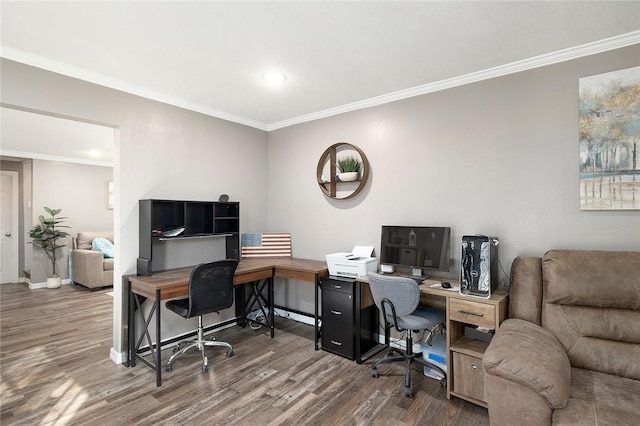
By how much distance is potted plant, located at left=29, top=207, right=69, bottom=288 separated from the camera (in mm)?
5906

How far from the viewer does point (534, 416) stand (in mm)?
1538

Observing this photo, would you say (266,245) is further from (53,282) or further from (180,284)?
(53,282)

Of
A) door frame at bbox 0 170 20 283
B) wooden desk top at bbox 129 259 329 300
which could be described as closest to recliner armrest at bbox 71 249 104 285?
door frame at bbox 0 170 20 283

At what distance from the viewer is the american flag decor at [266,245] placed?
4043mm

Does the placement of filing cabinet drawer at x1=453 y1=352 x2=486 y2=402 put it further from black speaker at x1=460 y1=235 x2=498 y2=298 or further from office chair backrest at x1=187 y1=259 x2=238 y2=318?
office chair backrest at x1=187 y1=259 x2=238 y2=318

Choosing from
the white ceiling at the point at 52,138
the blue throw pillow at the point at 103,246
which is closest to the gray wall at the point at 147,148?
the white ceiling at the point at 52,138

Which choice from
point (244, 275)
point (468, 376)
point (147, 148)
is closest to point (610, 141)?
point (468, 376)

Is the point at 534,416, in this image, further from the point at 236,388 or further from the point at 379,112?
the point at 379,112

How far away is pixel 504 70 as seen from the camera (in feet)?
8.71

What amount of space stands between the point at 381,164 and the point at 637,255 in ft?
6.96

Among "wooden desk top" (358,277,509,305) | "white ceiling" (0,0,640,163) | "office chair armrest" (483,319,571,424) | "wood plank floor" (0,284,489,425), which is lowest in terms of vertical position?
"wood plank floor" (0,284,489,425)

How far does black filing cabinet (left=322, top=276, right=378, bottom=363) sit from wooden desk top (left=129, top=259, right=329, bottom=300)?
26 cm

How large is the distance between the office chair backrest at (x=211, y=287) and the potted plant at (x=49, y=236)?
16.6 ft

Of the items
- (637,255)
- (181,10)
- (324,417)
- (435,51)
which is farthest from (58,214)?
(637,255)
